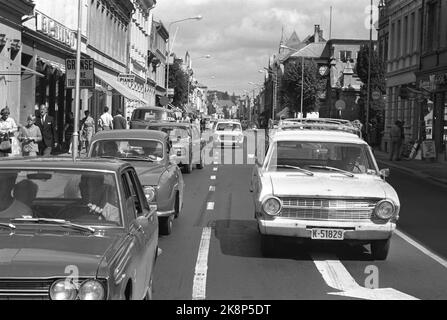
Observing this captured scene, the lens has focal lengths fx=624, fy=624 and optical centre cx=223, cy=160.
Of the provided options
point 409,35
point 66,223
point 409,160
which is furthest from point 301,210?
point 409,35

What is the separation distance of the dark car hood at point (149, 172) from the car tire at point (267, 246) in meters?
2.08

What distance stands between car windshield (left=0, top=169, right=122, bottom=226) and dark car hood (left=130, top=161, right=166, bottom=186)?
13.8ft

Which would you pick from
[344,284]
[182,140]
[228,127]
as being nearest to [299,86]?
[228,127]

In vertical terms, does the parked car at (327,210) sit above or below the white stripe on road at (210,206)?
above

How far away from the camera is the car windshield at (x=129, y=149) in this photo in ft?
35.8

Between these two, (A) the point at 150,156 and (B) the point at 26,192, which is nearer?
(B) the point at 26,192

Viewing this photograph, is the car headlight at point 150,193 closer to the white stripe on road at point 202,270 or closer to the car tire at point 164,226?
the car tire at point 164,226

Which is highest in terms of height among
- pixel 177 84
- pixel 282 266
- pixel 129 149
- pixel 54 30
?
pixel 177 84

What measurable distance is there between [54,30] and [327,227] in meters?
20.6

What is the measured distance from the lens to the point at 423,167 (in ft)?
Result: 85.8

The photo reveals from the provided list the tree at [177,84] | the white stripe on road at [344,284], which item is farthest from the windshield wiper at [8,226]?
the tree at [177,84]

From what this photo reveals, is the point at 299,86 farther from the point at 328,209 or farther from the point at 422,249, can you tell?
the point at 328,209

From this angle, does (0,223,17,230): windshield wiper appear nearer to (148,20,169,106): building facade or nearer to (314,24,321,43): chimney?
(148,20,169,106): building facade
